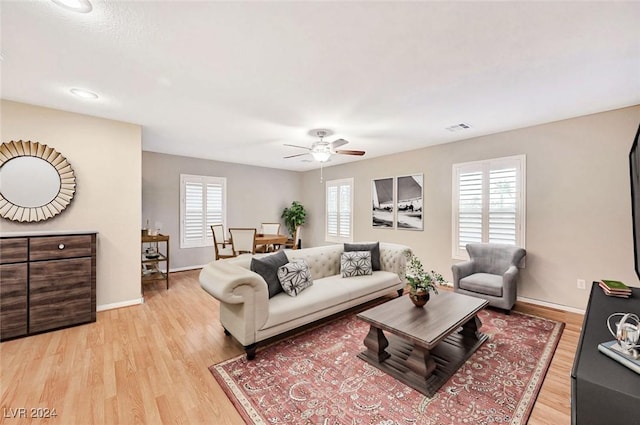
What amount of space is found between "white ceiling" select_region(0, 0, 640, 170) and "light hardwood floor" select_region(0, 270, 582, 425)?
2614mm

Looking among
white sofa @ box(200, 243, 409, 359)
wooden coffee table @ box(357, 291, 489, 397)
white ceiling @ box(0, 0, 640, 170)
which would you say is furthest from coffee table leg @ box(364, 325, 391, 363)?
white ceiling @ box(0, 0, 640, 170)

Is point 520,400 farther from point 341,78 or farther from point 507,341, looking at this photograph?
point 341,78

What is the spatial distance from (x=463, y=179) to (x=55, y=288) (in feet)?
19.4

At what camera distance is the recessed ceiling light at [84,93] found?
8.91 feet

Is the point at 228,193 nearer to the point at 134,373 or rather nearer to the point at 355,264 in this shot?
the point at 355,264

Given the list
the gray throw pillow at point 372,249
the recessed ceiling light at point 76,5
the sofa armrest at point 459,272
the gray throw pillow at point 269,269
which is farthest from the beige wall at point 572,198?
the recessed ceiling light at point 76,5

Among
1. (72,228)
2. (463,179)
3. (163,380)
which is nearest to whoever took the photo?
(163,380)

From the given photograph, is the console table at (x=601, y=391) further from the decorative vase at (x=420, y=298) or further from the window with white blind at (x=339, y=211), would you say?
the window with white blind at (x=339, y=211)

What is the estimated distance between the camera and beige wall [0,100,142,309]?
121 inches

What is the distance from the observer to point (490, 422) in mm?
1707

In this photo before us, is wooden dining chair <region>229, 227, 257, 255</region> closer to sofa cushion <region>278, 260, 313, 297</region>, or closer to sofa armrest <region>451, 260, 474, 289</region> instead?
sofa cushion <region>278, 260, 313, 297</region>

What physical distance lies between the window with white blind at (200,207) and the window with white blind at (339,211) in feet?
8.87

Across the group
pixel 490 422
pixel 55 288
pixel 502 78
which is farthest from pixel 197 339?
pixel 502 78

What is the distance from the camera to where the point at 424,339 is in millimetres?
1978
